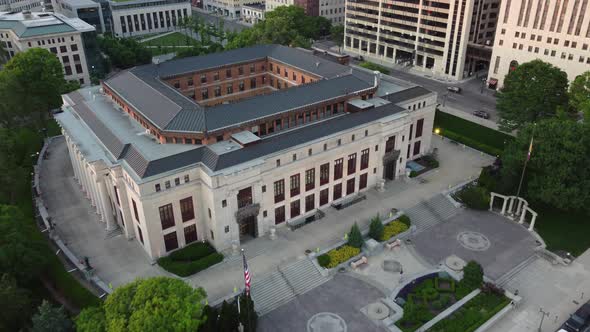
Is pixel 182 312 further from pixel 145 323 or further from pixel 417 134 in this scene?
pixel 417 134

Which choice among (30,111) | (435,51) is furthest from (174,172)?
(435,51)

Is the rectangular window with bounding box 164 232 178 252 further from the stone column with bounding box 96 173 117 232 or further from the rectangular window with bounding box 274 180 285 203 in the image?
the rectangular window with bounding box 274 180 285 203

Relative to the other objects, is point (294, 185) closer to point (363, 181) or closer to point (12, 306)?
point (363, 181)

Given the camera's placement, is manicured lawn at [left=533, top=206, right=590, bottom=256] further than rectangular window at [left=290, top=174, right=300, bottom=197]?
No

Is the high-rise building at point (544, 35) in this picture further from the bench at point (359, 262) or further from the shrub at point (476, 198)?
the bench at point (359, 262)

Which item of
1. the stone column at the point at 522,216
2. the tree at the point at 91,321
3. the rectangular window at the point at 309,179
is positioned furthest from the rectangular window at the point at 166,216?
the stone column at the point at 522,216

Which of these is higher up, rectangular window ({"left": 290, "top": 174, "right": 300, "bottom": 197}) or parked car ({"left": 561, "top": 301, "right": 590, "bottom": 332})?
rectangular window ({"left": 290, "top": 174, "right": 300, "bottom": 197})

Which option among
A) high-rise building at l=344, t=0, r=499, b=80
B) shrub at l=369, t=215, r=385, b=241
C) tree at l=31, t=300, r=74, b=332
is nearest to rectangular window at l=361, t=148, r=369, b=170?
shrub at l=369, t=215, r=385, b=241

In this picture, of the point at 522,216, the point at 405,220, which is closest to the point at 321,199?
the point at 405,220
